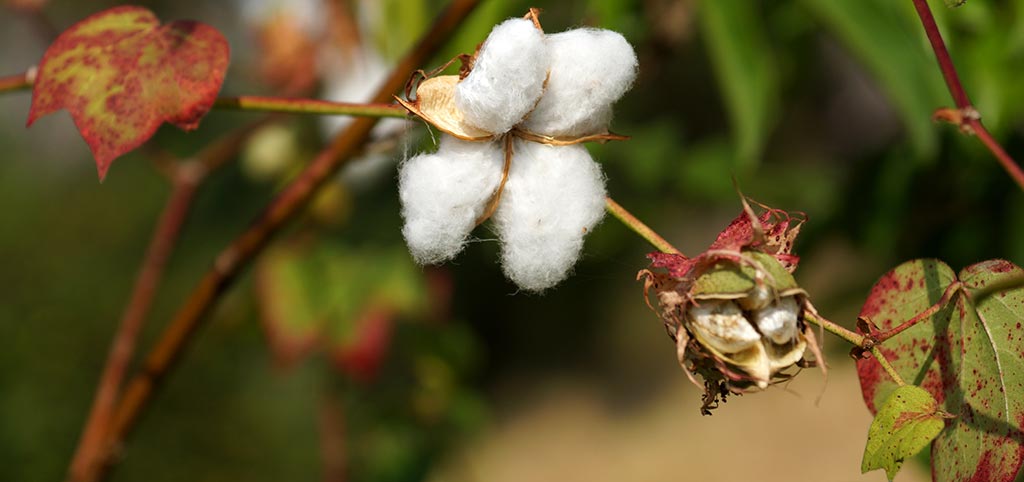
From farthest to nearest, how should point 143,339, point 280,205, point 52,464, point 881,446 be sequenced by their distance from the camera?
1. point 143,339
2. point 52,464
3. point 280,205
4. point 881,446

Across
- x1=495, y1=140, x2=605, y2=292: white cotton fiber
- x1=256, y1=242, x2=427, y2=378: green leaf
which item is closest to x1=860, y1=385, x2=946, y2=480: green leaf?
x1=495, y1=140, x2=605, y2=292: white cotton fiber

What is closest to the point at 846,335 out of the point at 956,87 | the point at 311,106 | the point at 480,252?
the point at 956,87

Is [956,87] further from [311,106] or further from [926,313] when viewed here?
[311,106]

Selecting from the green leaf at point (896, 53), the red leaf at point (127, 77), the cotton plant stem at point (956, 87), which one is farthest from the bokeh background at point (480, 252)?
Result: the cotton plant stem at point (956, 87)

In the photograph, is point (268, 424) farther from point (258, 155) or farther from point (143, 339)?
point (258, 155)

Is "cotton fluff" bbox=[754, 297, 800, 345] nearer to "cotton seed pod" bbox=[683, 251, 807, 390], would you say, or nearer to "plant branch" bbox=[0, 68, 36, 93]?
"cotton seed pod" bbox=[683, 251, 807, 390]

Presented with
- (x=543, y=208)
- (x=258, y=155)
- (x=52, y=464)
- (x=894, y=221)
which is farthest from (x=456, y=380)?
(x=52, y=464)
